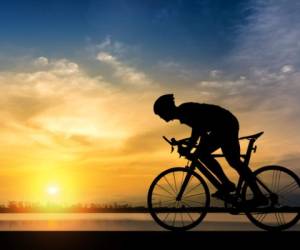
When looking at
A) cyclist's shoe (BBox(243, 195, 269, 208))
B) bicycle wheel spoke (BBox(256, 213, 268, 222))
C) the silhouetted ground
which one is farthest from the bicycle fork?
the silhouetted ground

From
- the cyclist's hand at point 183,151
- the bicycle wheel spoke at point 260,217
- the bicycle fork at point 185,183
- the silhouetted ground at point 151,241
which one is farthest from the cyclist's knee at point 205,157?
the silhouetted ground at point 151,241

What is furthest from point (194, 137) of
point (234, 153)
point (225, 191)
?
point (225, 191)

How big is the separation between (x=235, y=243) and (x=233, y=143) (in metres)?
3.40

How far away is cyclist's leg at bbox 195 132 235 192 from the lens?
976cm

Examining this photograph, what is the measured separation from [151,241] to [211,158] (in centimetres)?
363

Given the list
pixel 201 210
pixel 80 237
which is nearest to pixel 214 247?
pixel 80 237

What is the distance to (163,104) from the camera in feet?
31.6

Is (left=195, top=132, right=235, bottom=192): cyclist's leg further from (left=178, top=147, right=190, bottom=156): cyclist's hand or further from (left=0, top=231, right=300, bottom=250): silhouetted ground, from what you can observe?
(left=0, top=231, right=300, bottom=250): silhouetted ground

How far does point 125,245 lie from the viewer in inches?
256

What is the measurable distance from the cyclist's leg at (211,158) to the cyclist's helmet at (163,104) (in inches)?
36.5

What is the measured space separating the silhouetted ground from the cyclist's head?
327 cm

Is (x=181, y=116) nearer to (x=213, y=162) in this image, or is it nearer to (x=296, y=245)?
(x=213, y=162)

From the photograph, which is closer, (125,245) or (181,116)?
(125,245)

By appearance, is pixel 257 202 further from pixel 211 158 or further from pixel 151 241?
pixel 151 241
